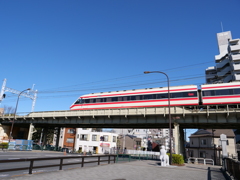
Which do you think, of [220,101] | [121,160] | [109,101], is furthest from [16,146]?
[220,101]

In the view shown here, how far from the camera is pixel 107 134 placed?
67625 millimetres

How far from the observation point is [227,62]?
77812 millimetres

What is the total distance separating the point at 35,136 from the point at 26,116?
1731 inches

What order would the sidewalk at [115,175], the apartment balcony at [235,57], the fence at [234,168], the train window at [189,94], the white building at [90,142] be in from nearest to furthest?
the fence at [234,168] → the sidewalk at [115,175] → the train window at [189,94] → the white building at [90,142] → the apartment balcony at [235,57]

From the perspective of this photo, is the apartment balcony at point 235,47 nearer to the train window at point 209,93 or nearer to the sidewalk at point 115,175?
the train window at point 209,93

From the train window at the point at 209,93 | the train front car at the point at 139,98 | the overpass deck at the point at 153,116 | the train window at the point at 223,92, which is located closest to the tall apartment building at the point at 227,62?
the train window at the point at 223,92

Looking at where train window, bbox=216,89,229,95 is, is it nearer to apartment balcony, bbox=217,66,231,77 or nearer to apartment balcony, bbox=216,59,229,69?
apartment balcony, bbox=217,66,231,77

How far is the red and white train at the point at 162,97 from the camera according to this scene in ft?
84.9

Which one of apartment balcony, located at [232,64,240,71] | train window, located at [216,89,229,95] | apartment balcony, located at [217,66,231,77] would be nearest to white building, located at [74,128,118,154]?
train window, located at [216,89,229,95]

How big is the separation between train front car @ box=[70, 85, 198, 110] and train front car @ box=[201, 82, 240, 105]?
1.37 metres

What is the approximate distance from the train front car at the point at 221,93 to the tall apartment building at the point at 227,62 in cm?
3901

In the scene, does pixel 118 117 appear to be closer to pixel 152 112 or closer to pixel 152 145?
pixel 152 112

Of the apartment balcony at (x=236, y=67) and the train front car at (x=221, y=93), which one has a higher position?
the apartment balcony at (x=236, y=67)

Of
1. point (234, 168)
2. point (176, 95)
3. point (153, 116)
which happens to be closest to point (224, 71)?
point (176, 95)
